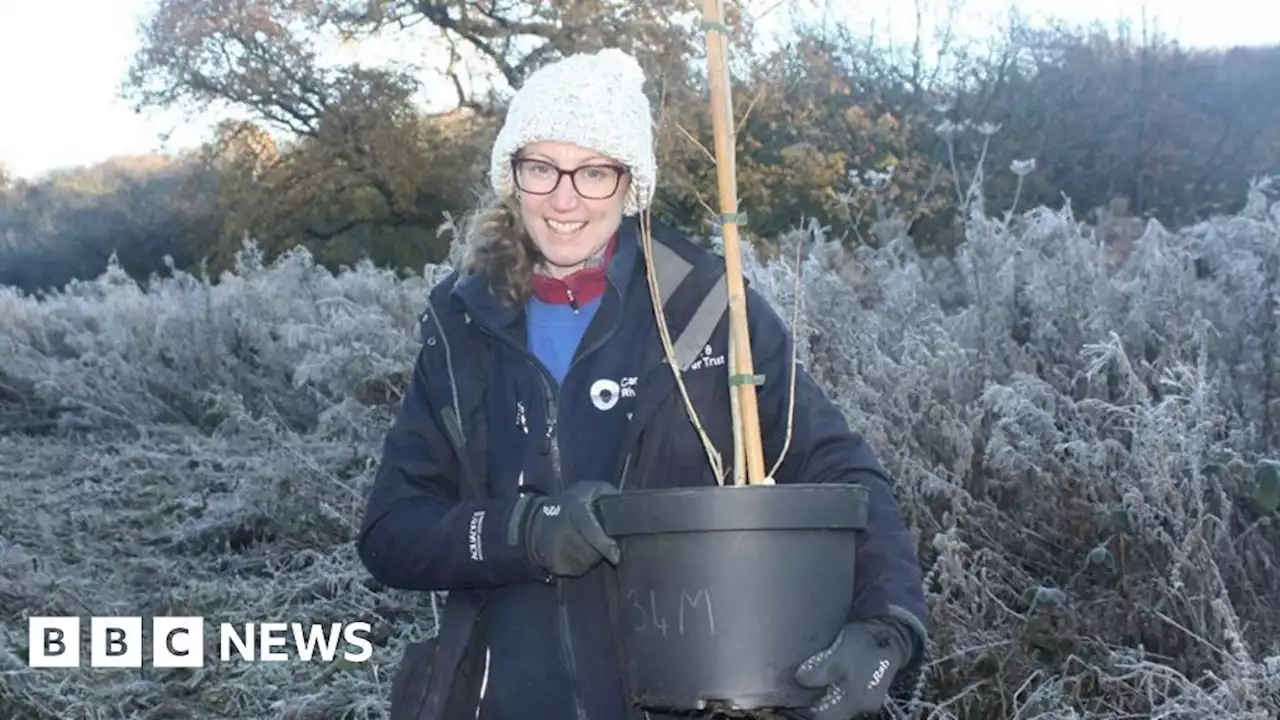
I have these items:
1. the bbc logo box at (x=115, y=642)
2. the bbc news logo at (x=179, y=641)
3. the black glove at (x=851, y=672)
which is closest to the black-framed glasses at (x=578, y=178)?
the black glove at (x=851, y=672)

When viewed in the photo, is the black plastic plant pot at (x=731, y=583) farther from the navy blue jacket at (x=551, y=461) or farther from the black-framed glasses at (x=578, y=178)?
the black-framed glasses at (x=578, y=178)

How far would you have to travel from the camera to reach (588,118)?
6.30ft

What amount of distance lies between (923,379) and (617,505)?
8.54 feet

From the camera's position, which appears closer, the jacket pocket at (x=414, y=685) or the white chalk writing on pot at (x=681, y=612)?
the white chalk writing on pot at (x=681, y=612)

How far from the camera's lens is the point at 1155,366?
13.1 feet

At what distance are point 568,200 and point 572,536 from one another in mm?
515

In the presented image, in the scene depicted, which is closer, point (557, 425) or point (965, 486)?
point (557, 425)

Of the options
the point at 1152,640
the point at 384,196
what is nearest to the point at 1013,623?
the point at 1152,640

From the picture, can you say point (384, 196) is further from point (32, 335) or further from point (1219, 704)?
point (1219, 704)

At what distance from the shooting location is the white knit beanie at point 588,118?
6.30 feet

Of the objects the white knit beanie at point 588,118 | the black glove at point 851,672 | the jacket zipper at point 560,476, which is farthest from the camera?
the white knit beanie at point 588,118

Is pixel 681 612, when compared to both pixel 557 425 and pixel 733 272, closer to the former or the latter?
pixel 557 425

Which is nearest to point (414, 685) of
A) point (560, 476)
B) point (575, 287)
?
point (560, 476)

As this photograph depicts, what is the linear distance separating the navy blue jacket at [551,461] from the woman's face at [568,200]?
55mm
